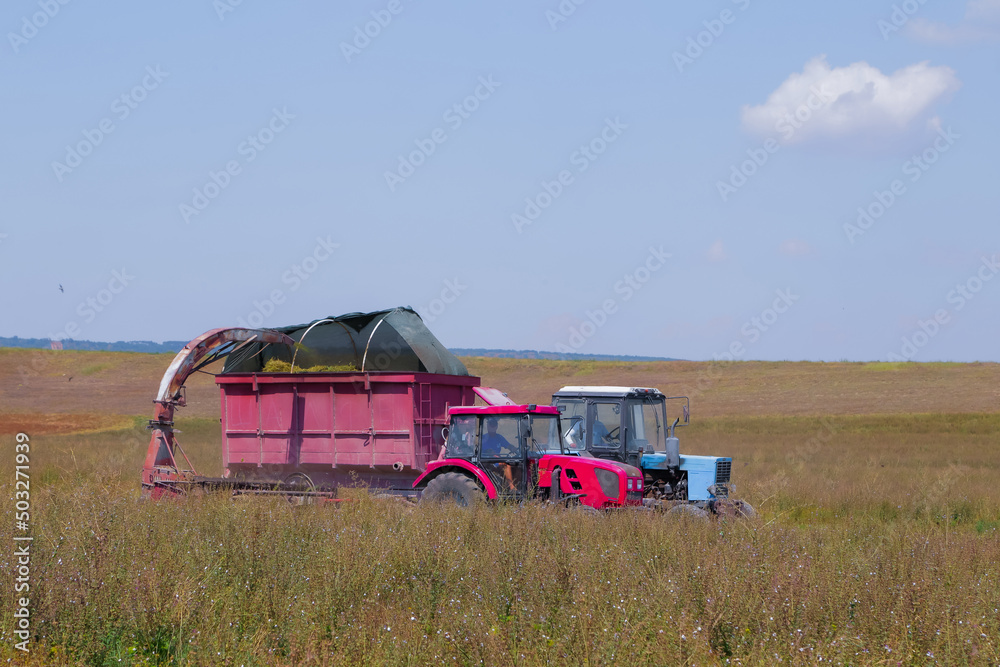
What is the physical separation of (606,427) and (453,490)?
275 centimetres

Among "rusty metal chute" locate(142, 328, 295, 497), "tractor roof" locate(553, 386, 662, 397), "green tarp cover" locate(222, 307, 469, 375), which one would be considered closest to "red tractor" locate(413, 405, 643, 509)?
"tractor roof" locate(553, 386, 662, 397)

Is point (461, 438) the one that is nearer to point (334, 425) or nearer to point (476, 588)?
point (334, 425)

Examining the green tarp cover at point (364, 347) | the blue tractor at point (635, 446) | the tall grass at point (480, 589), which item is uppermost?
the green tarp cover at point (364, 347)

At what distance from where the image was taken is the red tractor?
38.5 feet

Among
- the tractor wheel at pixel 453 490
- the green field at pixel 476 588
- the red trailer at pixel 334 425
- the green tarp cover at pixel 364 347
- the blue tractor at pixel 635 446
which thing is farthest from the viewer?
the green tarp cover at pixel 364 347

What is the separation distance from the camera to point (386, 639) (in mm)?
5797

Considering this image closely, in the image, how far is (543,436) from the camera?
40.6 feet

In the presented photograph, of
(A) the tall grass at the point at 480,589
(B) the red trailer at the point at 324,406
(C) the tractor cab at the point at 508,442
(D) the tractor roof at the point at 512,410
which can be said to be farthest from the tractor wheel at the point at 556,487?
(B) the red trailer at the point at 324,406

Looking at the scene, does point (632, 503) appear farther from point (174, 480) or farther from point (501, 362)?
point (501, 362)

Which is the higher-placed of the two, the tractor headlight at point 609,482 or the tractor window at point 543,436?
the tractor window at point 543,436

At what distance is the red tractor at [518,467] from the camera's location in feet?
38.5

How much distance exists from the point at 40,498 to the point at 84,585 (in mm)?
5053

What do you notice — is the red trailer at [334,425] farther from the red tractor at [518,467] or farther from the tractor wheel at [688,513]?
the tractor wheel at [688,513]

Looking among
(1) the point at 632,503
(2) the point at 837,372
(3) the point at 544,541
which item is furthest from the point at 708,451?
(2) the point at 837,372
